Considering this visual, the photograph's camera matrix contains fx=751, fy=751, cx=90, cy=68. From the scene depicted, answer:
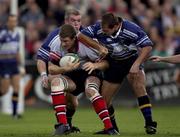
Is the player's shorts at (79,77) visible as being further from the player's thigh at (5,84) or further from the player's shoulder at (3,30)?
the player's thigh at (5,84)

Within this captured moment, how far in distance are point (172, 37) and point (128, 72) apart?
11668mm

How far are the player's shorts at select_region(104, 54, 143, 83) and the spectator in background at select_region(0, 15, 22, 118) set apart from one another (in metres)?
7.07

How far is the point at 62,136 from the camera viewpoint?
1165cm

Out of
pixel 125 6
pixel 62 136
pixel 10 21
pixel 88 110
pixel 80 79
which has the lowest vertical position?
pixel 62 136

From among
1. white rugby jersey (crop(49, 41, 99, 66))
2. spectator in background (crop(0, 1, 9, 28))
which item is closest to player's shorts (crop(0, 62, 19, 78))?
spectator in background (crop(0, 1, 9, 28))

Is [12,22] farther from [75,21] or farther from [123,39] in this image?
[123,39]

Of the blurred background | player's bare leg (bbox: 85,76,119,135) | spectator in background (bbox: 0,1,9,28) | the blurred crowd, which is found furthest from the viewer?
the blurred crowd

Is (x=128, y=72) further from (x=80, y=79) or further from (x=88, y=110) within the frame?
(x=88, y=110)

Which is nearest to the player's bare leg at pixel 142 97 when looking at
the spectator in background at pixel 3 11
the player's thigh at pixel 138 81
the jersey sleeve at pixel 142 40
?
the player's thigh at pixel 138 81

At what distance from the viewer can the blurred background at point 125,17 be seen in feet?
73.8

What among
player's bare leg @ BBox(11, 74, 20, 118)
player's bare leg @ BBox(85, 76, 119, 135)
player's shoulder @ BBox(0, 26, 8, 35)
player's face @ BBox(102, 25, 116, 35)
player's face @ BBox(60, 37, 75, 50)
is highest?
player's shoulder @ BBox(0, 26, 8, 35)

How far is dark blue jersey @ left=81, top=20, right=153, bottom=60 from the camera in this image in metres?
12.3

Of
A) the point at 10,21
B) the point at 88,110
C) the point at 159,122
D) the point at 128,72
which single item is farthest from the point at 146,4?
the point at 128,72

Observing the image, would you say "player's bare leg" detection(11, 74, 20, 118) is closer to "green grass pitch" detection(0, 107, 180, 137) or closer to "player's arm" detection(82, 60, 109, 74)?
"green grass pitch" detection(0, 107, 180, 137)
